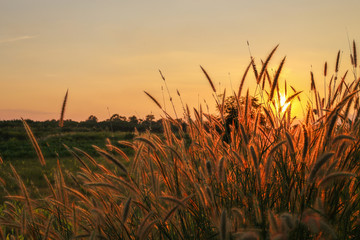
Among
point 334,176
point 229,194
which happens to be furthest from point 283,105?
point 334,176

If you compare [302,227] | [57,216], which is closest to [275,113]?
[302,227]

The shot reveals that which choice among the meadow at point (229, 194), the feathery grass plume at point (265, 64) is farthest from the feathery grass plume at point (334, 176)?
the feathery grass plume at point (265, 64)

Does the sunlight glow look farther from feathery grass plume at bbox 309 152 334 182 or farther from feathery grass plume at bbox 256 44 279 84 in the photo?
feathery grass plume at bbox 309 152 334 182

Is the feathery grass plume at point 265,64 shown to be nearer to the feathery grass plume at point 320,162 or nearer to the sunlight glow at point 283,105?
the sunlight glow at point 283,105

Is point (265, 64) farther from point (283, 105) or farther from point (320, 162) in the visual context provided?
point (320, 162)

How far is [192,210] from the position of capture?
2.21 m

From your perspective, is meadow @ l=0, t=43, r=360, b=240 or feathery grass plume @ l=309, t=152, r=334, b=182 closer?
feathery grass plume @ l=309, t=152, r=334, b=182

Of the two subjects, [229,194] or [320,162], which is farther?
[229,194]

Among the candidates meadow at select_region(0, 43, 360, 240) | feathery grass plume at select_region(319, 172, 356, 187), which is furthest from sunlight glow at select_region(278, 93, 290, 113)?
feathery grass plume at select_region(319, 172, 356, 187)

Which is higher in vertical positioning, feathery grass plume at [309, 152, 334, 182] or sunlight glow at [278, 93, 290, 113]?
sunlight glow at [278, 93, 290, 113]

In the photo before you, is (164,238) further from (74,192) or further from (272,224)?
(272,224)

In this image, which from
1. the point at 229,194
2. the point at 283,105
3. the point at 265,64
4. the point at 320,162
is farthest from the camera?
the point at 283,105

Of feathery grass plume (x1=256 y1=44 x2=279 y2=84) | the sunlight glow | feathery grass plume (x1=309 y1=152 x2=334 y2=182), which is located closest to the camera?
feathery grass plume (x1=309 y1=152 x2=334 y2=182)

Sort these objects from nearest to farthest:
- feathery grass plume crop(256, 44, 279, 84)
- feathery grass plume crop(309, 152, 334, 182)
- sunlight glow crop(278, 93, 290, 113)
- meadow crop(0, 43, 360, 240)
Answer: feathery grass plume crop(309, 152, 334, 182) < meadow crop(0, 43, 360, 240) < feathery grass plume crop(256, 44, 279, 84) < sunlight glow crop(278, 93, 290, 113)
